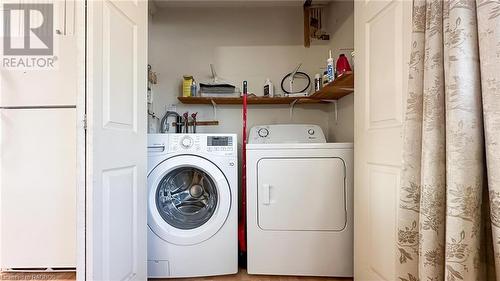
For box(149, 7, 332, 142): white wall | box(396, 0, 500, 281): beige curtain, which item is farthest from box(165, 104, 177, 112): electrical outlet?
box(396, 0, 500, 281): beige curtain

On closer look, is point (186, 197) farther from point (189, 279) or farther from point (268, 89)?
point (268, 89)

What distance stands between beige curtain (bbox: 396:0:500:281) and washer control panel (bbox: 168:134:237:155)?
1.10m

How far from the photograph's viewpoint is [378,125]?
1126 mm

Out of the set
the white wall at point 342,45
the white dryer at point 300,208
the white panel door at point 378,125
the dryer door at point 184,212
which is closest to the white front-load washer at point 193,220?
the dryer door at point 184,212

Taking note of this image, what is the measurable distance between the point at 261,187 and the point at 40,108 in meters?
1.30

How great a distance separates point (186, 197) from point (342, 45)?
1.67 metres

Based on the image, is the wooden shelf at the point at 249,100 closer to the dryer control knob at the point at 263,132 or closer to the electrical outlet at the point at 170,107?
the electrical outlet at the point at 170,107

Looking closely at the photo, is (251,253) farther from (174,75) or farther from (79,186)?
(174,75)

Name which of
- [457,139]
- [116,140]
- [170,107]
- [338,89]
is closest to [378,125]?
[457,139]

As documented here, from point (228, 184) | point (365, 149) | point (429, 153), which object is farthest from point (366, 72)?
point (228, 184)

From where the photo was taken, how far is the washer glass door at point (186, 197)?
1.70 meters

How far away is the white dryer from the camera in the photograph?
1633 mm

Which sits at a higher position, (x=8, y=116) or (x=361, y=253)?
(x=8, y=116)

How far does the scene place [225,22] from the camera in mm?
2447
